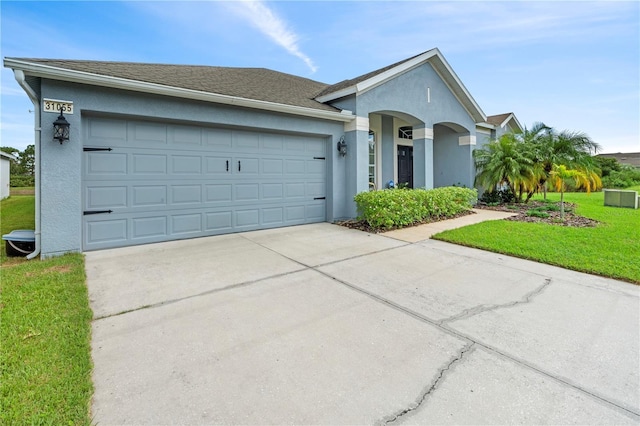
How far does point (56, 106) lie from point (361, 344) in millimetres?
6217

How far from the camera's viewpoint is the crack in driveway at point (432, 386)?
1877 mm

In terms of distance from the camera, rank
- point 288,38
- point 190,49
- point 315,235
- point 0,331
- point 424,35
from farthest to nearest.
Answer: point 190,49, point 288,38, point 424,35, point 315,235, point 0,331

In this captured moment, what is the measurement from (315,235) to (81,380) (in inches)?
213

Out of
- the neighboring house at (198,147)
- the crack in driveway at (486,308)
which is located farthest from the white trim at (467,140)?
the crack in driveway at (486,308)

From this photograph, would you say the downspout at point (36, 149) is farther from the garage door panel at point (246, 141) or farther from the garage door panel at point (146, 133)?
the garage door panel at point (246, 141)

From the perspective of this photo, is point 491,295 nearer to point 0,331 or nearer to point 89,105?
point 0,331

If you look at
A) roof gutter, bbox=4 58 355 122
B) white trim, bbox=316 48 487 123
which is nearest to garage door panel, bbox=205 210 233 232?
roof gutter, bbox=4 58 355 122

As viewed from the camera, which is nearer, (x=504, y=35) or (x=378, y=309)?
(x=378, y=309)

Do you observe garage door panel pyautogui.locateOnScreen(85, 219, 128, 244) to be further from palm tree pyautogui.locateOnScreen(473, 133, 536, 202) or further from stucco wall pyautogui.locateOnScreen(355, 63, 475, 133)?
palm tree pyautogui.locateOnScreen(473, 133, 536, 202)

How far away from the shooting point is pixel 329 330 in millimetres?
2957

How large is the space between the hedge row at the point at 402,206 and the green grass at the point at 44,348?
19.4ft

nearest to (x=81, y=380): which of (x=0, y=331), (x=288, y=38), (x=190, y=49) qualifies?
(x=0, y=331)

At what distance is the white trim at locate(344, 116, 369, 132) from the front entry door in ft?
15.3

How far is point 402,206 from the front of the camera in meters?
8.15
